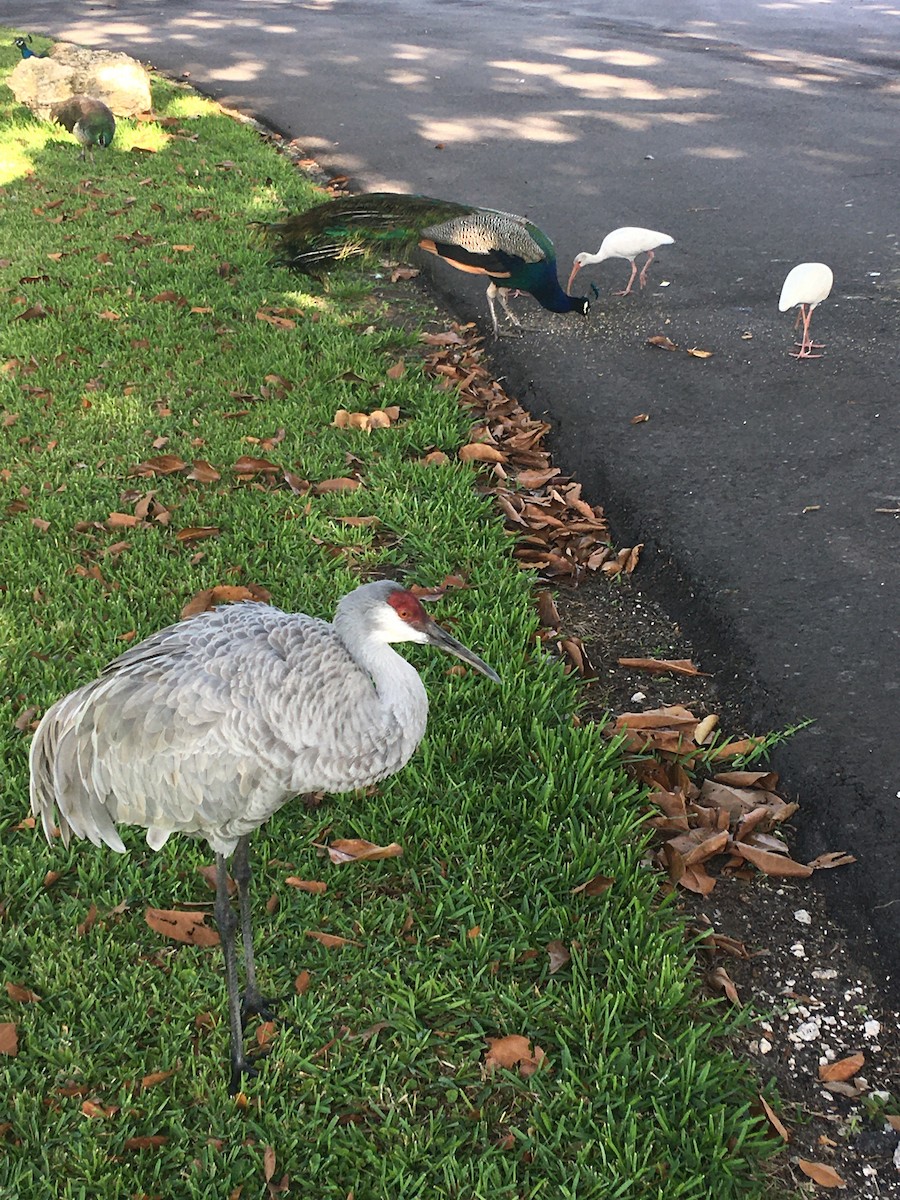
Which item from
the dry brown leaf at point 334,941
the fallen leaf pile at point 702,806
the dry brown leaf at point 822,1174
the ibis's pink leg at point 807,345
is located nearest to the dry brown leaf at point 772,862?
the fallen leaf pile at point 702,806

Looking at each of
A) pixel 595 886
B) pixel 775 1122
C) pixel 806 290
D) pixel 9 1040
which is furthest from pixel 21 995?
pixel 806 290

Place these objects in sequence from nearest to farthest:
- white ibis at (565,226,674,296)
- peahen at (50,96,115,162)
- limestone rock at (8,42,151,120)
Result: white ibis at (565,226,674,296)
peahen at (50,96,115,162)
limestone rock at (8,42,151,120)

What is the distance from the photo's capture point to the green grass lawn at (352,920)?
7.52 feet

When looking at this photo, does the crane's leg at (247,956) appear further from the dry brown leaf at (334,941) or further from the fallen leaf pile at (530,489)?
the fallen leaf pile at (530,489)

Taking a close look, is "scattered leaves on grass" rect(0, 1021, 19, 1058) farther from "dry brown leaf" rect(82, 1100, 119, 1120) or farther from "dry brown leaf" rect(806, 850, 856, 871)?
"dry brown leaf" rect(806, 850, 856, 871)

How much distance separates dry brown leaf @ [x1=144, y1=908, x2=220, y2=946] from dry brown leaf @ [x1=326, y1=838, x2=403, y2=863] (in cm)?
39

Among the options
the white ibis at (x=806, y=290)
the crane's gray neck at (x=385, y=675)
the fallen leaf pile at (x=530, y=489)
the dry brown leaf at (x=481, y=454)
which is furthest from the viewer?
the white ibis at (x=806, y=290)

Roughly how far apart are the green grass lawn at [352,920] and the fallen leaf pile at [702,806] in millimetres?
109

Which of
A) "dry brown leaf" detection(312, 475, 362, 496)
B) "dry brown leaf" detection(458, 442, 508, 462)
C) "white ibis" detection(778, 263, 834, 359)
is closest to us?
"dry brown leaf" detection(312, 475, 362, 496)

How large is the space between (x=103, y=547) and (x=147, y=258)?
3.45m

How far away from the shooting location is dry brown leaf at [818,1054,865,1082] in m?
2.38

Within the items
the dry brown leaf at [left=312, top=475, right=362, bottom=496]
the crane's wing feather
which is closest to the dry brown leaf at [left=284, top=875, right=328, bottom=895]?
the crane's wing feather

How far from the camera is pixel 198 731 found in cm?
240

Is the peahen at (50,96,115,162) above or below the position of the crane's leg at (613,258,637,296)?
above
